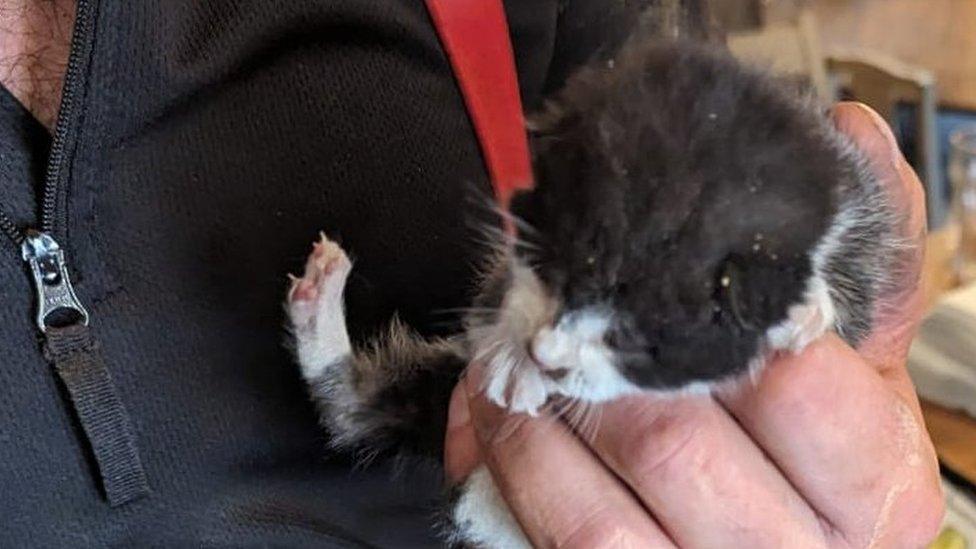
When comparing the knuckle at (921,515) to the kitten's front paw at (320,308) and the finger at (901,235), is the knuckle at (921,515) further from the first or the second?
the kitten's front paw at (320,308)

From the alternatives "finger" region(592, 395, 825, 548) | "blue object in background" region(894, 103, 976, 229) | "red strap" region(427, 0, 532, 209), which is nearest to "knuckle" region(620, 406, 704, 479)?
"finger" region(592, 395, 825, 548)

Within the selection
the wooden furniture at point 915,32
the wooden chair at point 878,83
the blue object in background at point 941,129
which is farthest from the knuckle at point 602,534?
the wooden furniture at point 915,32

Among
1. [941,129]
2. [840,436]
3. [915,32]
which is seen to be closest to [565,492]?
[840,436]

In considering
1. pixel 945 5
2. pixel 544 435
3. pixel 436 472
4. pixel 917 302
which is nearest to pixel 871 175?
pixel 917 302

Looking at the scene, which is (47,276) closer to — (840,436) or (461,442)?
(461,442)

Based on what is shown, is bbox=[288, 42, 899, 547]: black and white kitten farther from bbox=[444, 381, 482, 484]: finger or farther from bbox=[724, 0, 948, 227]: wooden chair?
bbox=[724, 0, 948, 227]: wooden chair

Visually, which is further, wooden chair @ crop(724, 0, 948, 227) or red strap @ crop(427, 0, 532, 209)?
wooden chair @ crop(724, 0, 948, 227)

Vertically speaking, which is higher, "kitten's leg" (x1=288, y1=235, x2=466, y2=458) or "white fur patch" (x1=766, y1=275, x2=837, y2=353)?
"white fur patch" (x1=766, y1=275, x2=837, y2=353)
